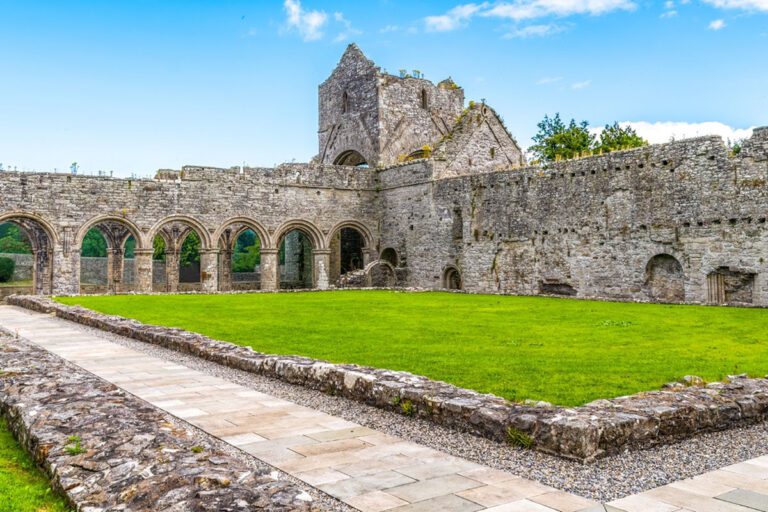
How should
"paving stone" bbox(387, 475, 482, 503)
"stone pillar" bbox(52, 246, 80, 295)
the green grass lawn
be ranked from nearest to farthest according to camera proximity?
"paving stone" bbox(387, 475, 482, 503) < the green grass lawn < "stone pillar" bbox(52, 246, 80, 295)

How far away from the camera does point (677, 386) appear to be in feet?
22.9

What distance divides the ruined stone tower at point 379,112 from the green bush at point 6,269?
22.5 m

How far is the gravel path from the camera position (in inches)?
190

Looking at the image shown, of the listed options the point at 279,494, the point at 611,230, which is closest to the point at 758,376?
the point at 279,494

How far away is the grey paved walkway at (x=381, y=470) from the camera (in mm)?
4359

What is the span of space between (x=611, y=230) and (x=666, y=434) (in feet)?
65.1

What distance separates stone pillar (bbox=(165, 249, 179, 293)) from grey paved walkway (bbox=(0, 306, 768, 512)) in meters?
29.7

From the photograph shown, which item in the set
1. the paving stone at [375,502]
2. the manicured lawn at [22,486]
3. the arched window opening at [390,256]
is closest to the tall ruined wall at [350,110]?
the arched window opening at [390,256]

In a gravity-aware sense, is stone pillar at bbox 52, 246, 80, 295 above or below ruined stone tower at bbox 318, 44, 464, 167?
below

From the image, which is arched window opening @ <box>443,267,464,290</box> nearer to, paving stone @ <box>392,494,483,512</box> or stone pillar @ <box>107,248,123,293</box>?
stone pillar @ <box>107,248,123,293</box>

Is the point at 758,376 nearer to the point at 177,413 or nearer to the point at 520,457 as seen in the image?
the point at 520,457

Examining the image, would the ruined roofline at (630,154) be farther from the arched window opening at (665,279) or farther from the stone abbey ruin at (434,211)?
the arched window opening at (665,279)

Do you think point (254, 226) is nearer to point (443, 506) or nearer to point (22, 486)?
point (22, 486)

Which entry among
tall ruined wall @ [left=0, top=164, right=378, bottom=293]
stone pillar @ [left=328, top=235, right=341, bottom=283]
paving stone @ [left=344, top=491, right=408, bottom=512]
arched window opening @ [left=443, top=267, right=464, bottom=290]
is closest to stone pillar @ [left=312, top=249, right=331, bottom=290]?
tall ruined wall @ [left=0, top=164, right=378, bottom=293]
